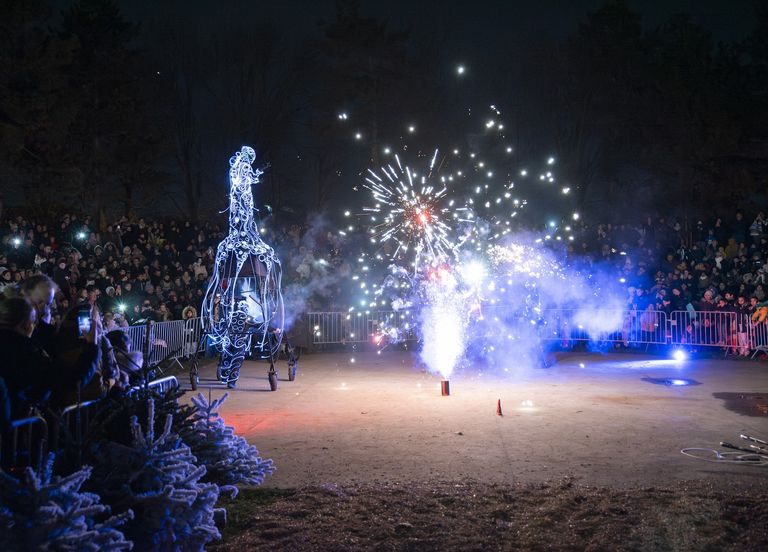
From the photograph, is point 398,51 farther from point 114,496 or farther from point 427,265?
point 114,496

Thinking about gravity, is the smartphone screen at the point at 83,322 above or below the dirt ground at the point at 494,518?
above

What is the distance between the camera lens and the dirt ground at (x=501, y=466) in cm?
546

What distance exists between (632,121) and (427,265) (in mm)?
17076

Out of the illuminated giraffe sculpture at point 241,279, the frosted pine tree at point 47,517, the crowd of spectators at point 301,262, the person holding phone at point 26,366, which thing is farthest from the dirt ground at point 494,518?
the illuminated giraffe sculpture at point 241,279

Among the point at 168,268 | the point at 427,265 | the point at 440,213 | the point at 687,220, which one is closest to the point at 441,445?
the point at 427,265

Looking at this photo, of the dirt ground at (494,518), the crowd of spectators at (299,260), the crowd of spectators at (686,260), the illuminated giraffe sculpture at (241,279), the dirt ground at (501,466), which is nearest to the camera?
the dirt ground at (494,518)

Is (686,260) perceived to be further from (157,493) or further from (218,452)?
(157,493)

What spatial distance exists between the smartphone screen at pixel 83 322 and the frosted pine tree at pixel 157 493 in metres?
0.86

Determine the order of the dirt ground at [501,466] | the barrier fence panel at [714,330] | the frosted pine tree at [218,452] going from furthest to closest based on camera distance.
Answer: the barrier fence panel at [714,330], the frosted pine tree at [218,452], the dirt ground at [501,466]

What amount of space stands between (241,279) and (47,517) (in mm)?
9574

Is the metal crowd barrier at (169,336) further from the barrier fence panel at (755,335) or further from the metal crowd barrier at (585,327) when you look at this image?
the barrier fence panel at (755,335)

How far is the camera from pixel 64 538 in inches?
152

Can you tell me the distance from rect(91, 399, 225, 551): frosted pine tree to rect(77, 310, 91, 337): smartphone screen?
0.86 meters

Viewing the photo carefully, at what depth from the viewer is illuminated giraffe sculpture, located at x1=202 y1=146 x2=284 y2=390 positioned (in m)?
12.3
